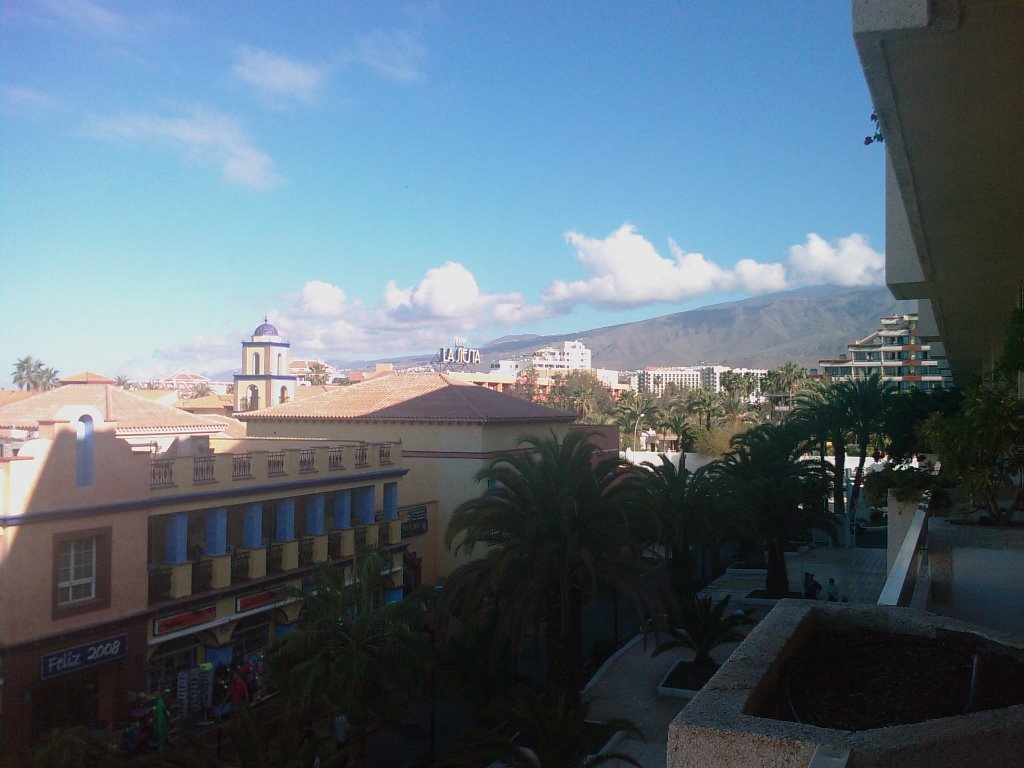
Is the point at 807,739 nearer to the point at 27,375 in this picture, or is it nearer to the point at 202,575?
the point at 202,575

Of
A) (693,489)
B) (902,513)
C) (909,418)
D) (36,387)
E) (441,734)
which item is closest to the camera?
(902,513)

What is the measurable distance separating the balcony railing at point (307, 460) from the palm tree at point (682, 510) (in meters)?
9.70

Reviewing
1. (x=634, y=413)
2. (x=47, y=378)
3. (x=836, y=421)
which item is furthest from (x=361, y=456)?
(x=47, y=378)

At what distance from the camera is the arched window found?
686 inches

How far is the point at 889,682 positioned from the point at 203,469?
19587 mm

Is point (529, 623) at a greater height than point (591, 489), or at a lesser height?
lesser

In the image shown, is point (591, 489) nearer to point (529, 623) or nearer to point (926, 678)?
point (529, 623)

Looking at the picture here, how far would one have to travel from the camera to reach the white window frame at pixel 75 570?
16.9m

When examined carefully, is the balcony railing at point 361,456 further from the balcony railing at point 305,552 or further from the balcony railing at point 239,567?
the balcony railing at point 239,567

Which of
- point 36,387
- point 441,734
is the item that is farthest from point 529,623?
point 36,387

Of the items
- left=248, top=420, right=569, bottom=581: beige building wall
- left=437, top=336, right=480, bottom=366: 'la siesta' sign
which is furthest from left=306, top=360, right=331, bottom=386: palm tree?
left=248, top=420, right=569, bottom=581: beige building wall

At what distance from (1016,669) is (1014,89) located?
11.2 ft

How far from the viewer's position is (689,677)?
21.4 meters

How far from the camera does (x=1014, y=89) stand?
5168 mm
